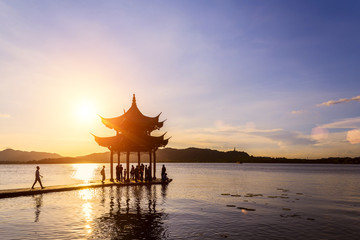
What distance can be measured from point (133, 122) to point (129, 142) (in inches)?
104

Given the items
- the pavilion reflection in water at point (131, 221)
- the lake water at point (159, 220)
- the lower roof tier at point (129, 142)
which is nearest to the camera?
the pavilion reflection in water at point (131, 221)

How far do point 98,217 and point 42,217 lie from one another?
3.11 metres

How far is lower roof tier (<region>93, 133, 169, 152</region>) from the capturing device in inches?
1425

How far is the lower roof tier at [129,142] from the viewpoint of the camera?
119 feet

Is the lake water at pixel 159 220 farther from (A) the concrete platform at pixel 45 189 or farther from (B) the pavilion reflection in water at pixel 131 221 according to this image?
(A) the concrete platform at pixel 45 189

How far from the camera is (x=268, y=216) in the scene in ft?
62.3

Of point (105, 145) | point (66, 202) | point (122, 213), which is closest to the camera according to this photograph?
point (122, 213)

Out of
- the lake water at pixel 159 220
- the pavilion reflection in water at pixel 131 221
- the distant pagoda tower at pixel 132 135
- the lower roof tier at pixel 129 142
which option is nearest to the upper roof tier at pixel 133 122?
the distant pagoda tower at pixel 132 135

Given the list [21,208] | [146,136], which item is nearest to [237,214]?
[21,208]

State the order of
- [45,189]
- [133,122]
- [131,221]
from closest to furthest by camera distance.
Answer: [131,221], [45,189], [133,122]

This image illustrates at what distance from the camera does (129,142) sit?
36.3 metres

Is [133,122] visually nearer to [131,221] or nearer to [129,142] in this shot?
[129,142]

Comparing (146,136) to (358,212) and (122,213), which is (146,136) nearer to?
(122,213)

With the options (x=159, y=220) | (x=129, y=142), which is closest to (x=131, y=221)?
(x=159, y=220)
